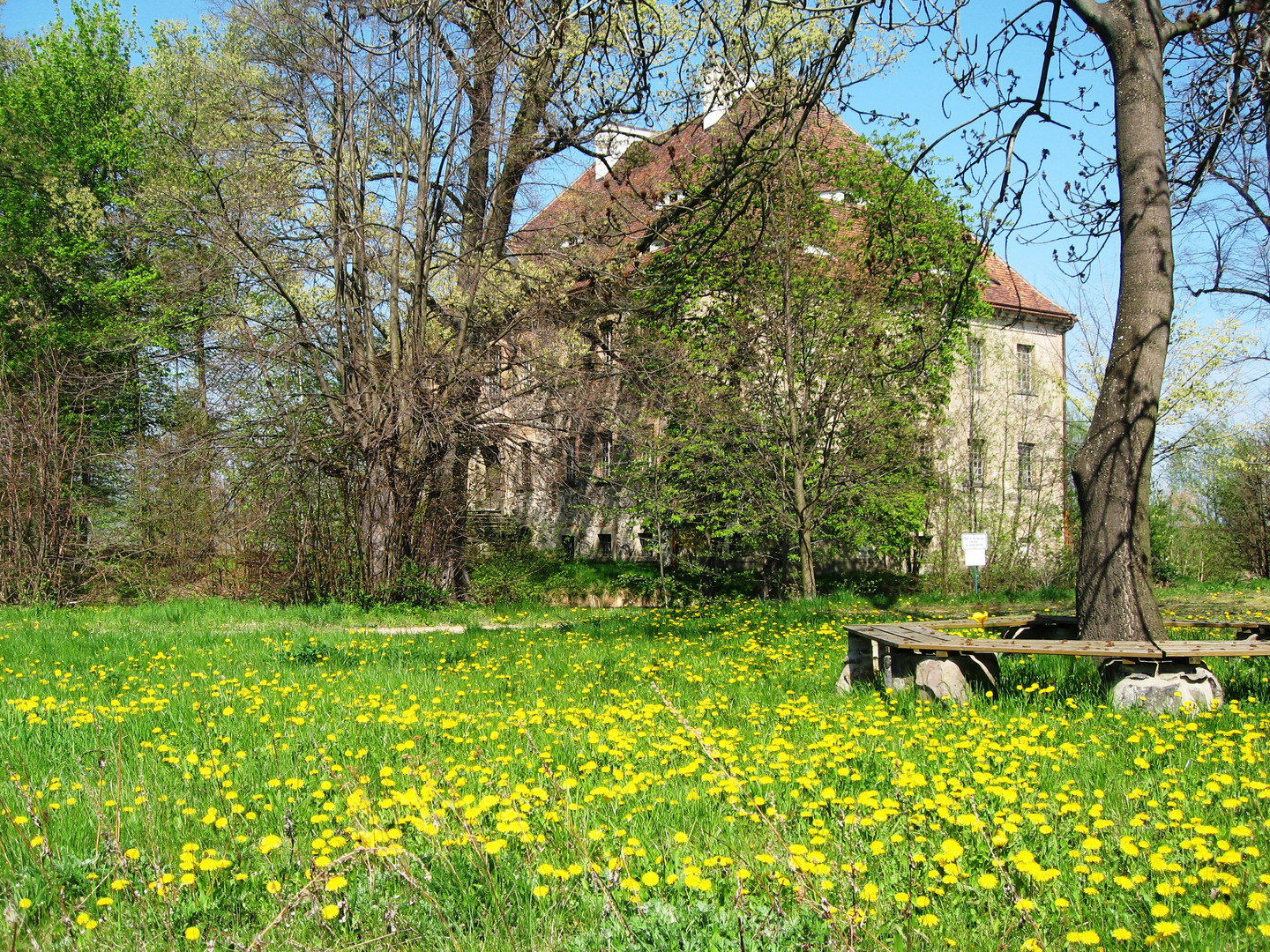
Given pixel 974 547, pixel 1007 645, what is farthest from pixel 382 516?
pixel 974 547

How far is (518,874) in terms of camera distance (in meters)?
2.88

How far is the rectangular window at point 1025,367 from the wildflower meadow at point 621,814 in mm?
24192

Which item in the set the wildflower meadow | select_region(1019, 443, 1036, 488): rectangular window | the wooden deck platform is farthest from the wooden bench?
select_region(1019, 443, 1036, 488): rectangular window

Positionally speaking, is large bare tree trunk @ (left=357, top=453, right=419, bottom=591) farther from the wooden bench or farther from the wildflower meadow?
the wooden bench

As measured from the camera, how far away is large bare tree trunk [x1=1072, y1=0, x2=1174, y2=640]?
6301 mm

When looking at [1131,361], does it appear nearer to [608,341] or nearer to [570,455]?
Answer: [570,455]

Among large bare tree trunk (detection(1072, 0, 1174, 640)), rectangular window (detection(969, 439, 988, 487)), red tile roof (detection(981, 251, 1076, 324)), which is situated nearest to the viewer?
large bare tree trunk (detection(1072, 0, 1174, 640))

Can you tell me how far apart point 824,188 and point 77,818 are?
19.0m

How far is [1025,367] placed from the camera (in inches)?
1166

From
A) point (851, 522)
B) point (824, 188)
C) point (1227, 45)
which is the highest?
point (824, 188)

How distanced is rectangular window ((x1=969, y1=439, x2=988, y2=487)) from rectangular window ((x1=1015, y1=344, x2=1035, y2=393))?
476 cm

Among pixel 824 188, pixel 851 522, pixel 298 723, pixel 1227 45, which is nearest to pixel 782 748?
pixel 298 723

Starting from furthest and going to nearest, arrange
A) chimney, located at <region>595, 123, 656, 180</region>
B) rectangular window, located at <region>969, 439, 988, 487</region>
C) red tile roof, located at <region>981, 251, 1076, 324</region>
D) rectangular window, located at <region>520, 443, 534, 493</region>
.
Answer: red tile roof, located at <region>981, 251, 1076, 324</region>
rectangular window, located at <region>969, 439, 988, 487</region>
rectangular window, located at <region>520, 443, 534, 493</region>
chimney, located at <region>595, 123, 656, 180</region>

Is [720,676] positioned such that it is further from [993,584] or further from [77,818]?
[993,584]
